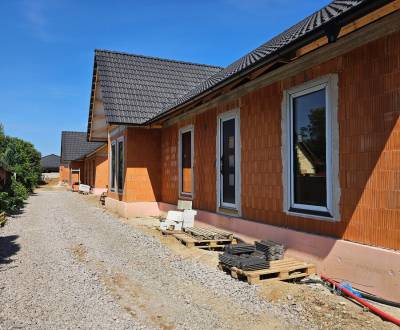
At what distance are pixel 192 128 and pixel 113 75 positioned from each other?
18.7 ft

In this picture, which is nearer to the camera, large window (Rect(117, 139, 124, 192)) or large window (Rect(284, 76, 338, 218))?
large window (Rect(284, 76, 338, 218))

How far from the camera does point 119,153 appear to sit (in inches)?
573

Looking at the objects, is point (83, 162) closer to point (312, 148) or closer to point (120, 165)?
point (120, 165)

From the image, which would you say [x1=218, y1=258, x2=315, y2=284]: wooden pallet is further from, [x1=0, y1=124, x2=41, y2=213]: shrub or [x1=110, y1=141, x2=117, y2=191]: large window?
[x1=0, y1=124, x2=41, y2=213]: shrub

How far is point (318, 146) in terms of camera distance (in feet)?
19.0

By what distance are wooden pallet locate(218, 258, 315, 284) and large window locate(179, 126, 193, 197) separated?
535cm

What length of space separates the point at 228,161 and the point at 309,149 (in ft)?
9.47

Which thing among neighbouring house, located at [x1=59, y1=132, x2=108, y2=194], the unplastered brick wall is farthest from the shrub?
the unplastered brick wall

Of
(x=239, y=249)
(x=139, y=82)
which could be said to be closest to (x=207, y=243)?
(x=239, y=249)

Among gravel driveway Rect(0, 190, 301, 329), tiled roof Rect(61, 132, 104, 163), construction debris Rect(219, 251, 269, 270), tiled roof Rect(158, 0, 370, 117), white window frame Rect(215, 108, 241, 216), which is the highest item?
tiled roof Rect(61, 132, 104, 163)

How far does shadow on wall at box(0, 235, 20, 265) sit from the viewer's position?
6.67 m

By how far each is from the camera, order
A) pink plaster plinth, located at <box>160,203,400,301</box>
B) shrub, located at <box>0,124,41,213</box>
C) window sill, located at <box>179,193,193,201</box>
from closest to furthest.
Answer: pink plaster plinth, located at <box>160,203,400,301</box> → window sill, located at <box>179,193,193,201</box> → shrub, located at <box>0,124,41,213</box>

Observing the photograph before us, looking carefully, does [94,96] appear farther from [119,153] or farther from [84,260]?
[84,260]

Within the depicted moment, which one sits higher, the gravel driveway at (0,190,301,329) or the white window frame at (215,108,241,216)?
the white window frame at (215,108,241,216)
